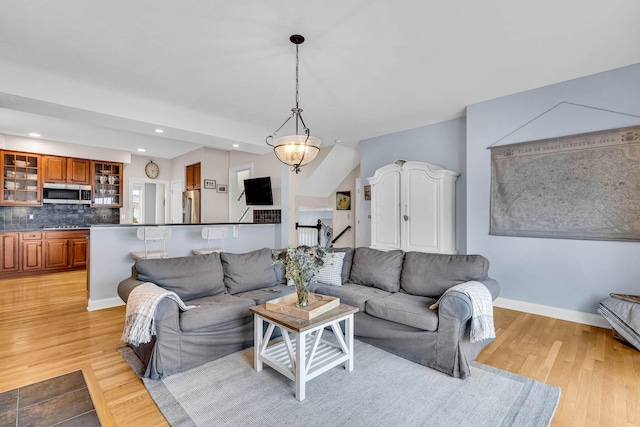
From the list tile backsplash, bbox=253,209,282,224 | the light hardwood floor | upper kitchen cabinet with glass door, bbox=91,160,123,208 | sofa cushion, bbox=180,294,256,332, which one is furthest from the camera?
upper kitchen cabinet with glass door, bbox=91,160,123,208

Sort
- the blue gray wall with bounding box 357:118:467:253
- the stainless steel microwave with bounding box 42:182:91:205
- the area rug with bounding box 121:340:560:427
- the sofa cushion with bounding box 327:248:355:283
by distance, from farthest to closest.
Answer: the stainless steel microwave with bounding box 42:182:91:205, the blue gray wall with bounding box 357:118:467:253, the sofa cushion with bounding box 327:248:355:283, the area rug with bounding box 121:340:560:427

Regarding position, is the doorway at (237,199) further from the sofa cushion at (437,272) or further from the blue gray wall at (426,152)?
the sofa cushion at (437,272)

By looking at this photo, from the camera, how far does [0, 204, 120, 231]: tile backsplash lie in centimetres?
595

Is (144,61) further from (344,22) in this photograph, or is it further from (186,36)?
(344,22)

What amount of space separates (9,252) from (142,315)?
218 inches

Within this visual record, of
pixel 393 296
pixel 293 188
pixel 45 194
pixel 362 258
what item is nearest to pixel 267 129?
pixel 293 188

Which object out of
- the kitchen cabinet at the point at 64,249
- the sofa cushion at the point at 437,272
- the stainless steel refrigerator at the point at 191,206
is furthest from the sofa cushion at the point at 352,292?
the kitchen cabinet at the point at 64,249

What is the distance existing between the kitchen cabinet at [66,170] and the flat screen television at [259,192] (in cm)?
357

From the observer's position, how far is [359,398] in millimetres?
2002

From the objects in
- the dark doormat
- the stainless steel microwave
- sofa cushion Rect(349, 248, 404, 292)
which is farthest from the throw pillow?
the stainless steel microwave

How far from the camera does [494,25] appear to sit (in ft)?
7.74

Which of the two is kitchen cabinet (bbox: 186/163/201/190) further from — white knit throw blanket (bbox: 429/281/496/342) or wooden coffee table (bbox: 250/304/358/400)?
white knit throw blanket (bbox: 429/281/496/342)

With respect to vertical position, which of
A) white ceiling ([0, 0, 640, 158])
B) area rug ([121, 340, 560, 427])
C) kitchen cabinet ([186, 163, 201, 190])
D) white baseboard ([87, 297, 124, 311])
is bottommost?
area rug ([121, 340, 560, 427])

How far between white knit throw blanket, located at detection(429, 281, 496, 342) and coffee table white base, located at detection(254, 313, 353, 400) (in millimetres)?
921
